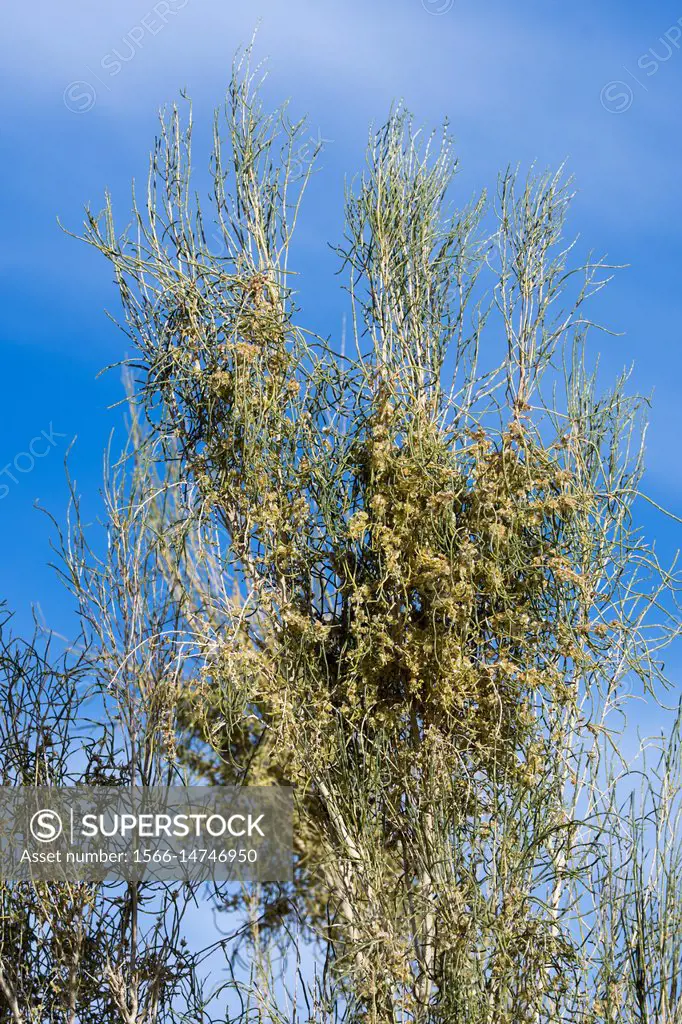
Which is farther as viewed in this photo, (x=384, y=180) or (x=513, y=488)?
(x=384, y=180)

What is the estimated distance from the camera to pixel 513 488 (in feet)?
21.9

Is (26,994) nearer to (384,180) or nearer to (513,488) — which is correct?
(513,488)

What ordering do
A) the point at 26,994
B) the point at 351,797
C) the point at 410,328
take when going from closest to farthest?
the point at 351,797 → the point at 26,994 → the point at 410,328

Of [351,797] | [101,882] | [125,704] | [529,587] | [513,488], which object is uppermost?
[513,488]

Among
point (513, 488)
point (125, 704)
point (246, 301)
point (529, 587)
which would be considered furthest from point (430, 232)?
point (125, 704)

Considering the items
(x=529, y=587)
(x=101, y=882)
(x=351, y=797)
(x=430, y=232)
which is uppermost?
(x=430, y=232)

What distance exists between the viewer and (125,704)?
6629 mm

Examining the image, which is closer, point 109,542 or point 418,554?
point 418,554

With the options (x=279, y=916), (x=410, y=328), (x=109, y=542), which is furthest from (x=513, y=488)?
(x=279, y=916)

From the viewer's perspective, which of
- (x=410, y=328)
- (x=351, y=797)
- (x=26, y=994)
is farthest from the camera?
(x=410, y=328)

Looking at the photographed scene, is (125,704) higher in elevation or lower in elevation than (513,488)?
lower

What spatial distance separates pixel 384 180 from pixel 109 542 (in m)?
2.84

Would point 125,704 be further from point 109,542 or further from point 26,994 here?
point 26,994

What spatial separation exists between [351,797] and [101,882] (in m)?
1.51
